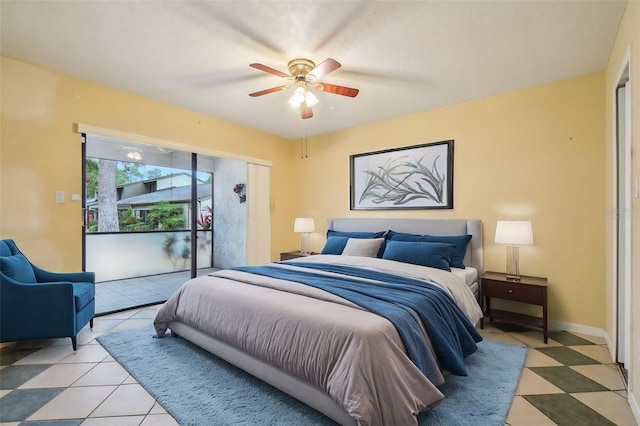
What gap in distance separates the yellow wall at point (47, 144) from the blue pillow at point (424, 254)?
332 centimetres

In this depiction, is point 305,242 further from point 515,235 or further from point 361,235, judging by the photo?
point 515,235

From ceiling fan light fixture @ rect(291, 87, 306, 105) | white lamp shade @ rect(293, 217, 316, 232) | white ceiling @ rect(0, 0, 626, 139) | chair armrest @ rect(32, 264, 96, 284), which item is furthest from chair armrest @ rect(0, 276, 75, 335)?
white lamp shade @ rect(293, 217, 316, 232)

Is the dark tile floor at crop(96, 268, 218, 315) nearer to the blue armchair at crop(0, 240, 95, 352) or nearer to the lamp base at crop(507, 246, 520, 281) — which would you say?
the blue armchair at crop(0, 240, 95, 352)

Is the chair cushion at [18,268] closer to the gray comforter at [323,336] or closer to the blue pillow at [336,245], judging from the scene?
the gray comforter at [323,336]

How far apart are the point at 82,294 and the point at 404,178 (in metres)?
3.82

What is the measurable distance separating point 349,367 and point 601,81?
11.7 ft

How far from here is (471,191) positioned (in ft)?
11.9

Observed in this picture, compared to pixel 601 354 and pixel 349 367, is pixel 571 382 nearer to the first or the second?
pixel 601 354

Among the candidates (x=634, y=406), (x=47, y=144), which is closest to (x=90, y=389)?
(x=47, y=144)

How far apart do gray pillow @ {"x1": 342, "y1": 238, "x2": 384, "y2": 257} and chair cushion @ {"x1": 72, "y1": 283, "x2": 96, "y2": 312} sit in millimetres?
2736

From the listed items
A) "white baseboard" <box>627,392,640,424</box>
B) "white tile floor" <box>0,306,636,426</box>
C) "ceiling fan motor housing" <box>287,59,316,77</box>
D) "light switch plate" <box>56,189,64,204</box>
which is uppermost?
"ceiling fan motor housing" <box>287,59,316,77</box>

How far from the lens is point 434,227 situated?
3.74m

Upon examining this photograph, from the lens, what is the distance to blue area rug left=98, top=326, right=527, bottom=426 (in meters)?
1.72

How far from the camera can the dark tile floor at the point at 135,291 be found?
149 inches
